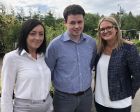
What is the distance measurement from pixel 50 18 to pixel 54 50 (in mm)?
22110

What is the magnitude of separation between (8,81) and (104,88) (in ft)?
4.17

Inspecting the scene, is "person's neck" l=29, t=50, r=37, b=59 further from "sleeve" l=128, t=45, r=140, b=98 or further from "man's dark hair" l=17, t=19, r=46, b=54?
"sleeve" l=128, t=45, r=140, b=98

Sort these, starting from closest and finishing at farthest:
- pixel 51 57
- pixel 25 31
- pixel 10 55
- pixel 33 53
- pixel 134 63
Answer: pixel 10 55 → pixel 25 31 → pixel 33 53 → pixel 134 63 → pixel 51 57

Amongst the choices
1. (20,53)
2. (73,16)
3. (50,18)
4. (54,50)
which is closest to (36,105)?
(20,53)

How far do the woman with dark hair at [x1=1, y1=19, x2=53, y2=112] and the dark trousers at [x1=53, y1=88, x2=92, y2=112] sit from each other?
1.82ft

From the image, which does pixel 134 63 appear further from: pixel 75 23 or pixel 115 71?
pixel 75 23

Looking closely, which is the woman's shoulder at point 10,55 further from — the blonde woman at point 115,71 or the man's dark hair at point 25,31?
the blonde woman at point 115,71

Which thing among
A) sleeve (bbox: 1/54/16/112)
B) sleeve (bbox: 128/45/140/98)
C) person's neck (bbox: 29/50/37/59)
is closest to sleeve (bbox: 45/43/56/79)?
person's neck (bbox: 29/50/37/59)

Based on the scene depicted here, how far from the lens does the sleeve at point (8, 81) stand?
3.44 metres

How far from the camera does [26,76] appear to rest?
347cm

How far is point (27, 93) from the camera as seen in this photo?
3.52m

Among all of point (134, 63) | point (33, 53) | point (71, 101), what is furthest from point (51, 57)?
point (134, 63)

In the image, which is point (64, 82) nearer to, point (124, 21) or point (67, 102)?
point (67, 102)

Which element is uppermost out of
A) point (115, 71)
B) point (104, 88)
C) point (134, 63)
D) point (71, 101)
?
point (134, 63)
